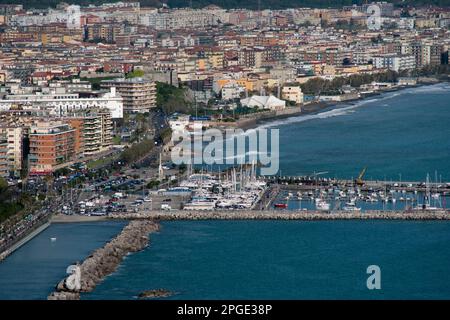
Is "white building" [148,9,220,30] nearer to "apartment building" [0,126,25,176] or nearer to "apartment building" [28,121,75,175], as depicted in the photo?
"apartment building" [28,121,75,175]

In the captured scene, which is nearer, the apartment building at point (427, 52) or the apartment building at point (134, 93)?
the apartment building at point (134, 93)

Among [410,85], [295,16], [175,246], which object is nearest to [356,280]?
[175,246]

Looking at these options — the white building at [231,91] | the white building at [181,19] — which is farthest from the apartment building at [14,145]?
the white building at [181,19]

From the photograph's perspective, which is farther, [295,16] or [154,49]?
[295,16]

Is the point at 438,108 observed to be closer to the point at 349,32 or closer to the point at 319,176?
the point at 319,176

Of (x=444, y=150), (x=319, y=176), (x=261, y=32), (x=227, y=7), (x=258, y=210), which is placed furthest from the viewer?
(x=227, y=7)

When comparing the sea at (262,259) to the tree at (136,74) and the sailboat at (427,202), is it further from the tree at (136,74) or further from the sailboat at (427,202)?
the tree at (136,74)

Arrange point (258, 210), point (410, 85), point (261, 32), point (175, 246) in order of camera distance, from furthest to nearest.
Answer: point (261, 32), point (410, 85), point (258, 210), point (175, 246)
